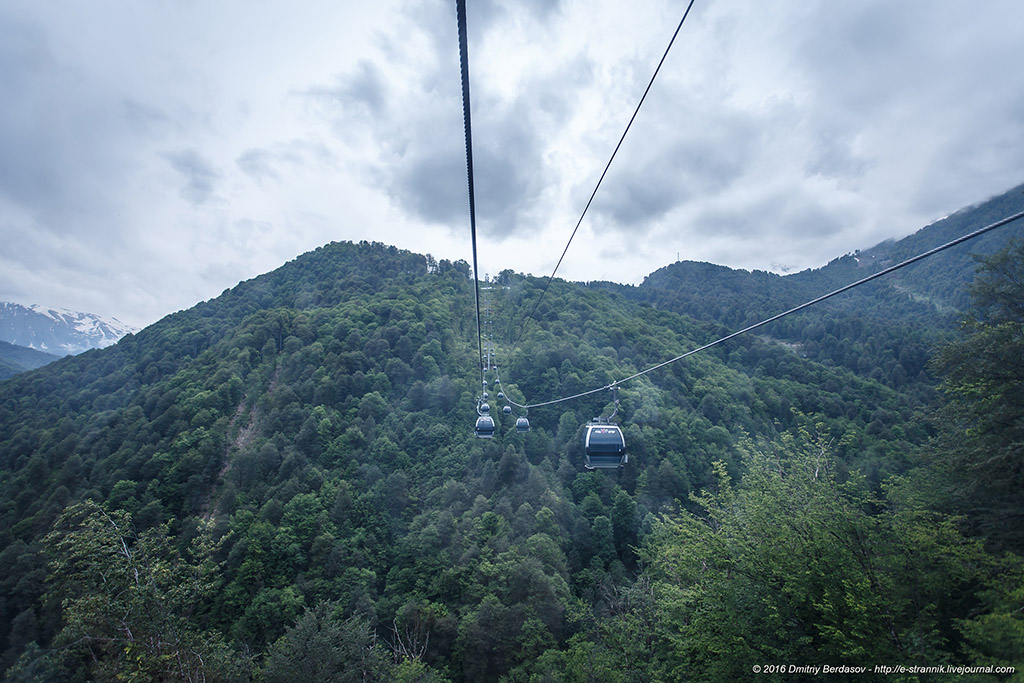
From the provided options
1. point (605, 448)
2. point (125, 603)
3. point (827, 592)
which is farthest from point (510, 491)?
point (827, 592)

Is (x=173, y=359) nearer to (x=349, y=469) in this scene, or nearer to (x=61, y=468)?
(x=61, y=468)

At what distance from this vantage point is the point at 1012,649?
6.34 meters

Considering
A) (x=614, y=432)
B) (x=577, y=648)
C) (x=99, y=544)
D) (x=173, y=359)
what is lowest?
(x=577, y=648)

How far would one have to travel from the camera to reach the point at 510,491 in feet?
130

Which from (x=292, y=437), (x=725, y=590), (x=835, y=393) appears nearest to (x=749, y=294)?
(x=835, y=393)

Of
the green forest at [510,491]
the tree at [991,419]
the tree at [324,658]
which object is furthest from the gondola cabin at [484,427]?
Result: the tree at [991,419]

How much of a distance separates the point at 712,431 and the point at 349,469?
43881 mm

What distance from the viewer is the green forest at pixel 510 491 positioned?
9164 mm

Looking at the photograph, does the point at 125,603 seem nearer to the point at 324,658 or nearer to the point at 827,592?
the point at 324,658

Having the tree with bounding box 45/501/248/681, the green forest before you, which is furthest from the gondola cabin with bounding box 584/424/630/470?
the tree with bounding box 45/501/248/681

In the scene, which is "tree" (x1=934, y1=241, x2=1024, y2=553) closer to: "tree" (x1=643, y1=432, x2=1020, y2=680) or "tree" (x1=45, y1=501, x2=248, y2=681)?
"tree" (x1=643, y1=432, x2=1020, y2=680)

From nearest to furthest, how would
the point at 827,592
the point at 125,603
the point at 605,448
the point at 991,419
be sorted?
the point at 827,592 → the point at 125,603 → the point at 605,448 → the point at 991,419

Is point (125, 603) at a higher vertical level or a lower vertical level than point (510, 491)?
higher

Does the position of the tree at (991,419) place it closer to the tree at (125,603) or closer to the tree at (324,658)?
the tree at (324,658)
